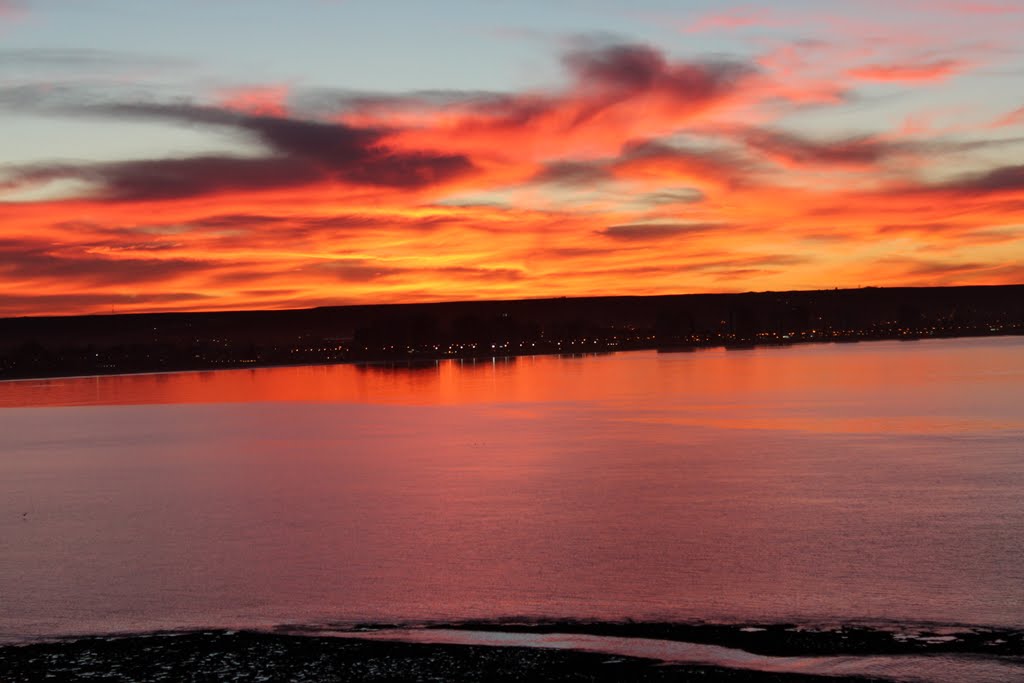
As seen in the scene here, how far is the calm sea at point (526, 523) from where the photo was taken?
19.8 metres

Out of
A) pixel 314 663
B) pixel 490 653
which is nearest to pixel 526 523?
pixel 490 653

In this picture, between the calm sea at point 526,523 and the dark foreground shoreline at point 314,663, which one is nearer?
the dark foreground shoreline at point 314,663

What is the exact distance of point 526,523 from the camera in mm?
28625

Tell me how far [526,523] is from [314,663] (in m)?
12.6

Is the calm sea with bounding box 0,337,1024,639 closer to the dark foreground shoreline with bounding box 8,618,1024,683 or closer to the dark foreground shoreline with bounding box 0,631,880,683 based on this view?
the dark foreground shoreline with bounding box 8,618,1024,683

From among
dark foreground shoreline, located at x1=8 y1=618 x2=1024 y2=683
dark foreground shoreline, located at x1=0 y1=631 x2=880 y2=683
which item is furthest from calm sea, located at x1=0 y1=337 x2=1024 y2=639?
dark foreground shoreline, located at x1=0 y1=631 x2=880 y2=683

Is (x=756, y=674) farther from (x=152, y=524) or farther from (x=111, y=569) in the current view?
(x=152, y=524)

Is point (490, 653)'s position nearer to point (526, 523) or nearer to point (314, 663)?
point (314, 663)

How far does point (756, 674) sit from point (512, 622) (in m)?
4.33

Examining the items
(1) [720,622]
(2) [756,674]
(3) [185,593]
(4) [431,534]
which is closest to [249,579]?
(3) [185,593]

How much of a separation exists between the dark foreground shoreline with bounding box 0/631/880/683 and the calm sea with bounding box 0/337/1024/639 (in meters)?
1.49

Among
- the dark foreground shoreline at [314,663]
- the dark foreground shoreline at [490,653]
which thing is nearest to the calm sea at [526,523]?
the dark foreground shoreline at [490,653]

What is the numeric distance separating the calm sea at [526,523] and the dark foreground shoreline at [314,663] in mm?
1494

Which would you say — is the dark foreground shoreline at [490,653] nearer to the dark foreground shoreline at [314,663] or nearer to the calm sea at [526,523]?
the dark foreground shoreline at [314,663]
